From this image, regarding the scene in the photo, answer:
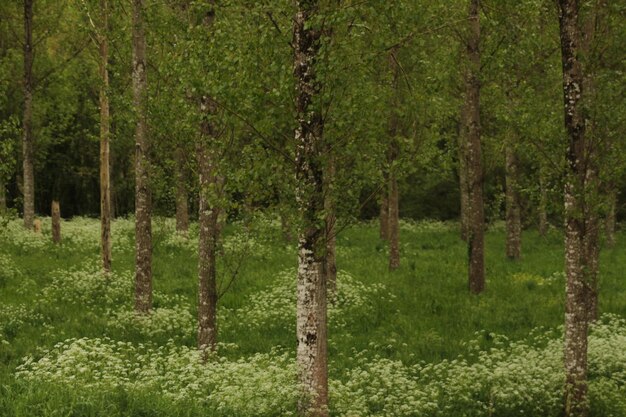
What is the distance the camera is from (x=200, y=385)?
11.4 metres

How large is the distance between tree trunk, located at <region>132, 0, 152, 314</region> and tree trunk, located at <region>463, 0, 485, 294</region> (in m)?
9.77

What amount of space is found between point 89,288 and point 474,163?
493 inches

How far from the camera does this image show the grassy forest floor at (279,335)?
10914 mm

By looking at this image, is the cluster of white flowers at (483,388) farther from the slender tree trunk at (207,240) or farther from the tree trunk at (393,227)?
the tree trunk at (393,227)

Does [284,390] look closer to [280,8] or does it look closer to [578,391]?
[578,391]

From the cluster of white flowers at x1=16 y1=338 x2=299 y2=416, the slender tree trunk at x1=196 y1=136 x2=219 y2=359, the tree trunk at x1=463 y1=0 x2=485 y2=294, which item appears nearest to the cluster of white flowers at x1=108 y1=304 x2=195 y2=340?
the slender tree trunk at x1=196 y1=136 x2=219 y2=359

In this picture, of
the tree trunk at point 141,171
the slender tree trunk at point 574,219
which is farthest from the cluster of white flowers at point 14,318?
the slender tree trunk at point 574,219

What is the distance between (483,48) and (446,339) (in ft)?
33.4

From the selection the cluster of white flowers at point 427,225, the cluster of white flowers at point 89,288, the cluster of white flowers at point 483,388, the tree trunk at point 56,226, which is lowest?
the cluster of white flowers at point 483,388

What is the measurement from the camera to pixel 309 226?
34.2ft

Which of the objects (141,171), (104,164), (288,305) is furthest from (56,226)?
(288,305)

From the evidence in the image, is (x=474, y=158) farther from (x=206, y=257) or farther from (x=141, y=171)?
(x=206, y=257)

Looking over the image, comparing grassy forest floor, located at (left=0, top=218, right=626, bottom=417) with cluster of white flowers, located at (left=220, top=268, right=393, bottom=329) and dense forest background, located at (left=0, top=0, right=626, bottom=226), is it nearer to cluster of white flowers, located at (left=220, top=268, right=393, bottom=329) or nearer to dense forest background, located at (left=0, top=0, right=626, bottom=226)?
cluster of white flowers, located at (left=220, top=268, right=393, bottom=329)

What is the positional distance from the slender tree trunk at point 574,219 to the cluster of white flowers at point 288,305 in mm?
7204
